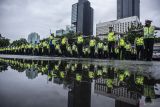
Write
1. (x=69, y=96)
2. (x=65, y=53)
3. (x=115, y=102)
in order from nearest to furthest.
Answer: (x=115, y=102) → (x=69, y=96) → (x=65, y=53)

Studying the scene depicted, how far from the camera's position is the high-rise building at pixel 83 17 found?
162m

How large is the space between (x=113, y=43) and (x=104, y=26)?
5091 inches

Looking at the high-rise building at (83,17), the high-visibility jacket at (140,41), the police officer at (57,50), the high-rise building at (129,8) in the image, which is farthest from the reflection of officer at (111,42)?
the high-rise building at (129,8)

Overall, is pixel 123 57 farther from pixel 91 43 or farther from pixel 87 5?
pixel 87 5

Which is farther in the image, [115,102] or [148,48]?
[148,48]

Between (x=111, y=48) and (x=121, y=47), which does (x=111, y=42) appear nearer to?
(x=111, y=48)

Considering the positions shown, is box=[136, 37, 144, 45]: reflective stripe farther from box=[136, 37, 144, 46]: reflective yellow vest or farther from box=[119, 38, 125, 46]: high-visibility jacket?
box=[119, 38, 125, 46]: high-visibility jacket

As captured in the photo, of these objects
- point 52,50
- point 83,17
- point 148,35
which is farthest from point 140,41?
point 83,17

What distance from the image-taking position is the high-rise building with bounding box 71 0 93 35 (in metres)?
162

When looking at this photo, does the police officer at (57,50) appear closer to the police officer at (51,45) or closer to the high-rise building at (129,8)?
the police officer at (51,45)

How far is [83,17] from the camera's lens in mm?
167250

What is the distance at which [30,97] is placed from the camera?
8.98ft

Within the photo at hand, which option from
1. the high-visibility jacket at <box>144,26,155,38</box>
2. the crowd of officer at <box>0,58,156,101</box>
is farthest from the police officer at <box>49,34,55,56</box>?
the crowd of officer at <box>0,58,156,101</box>

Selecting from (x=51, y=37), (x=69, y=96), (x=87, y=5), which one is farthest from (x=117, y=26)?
(x=69, y=96)
